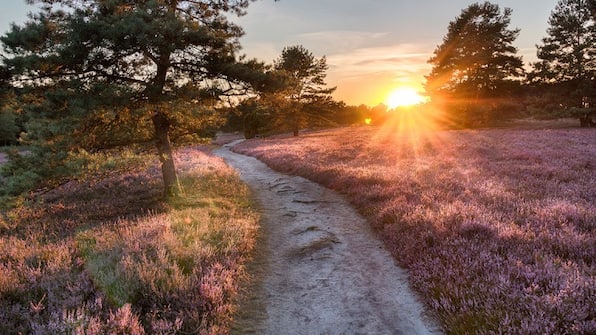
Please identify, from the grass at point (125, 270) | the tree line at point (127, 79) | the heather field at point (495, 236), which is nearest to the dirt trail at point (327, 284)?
the heather field at point (495, 236)

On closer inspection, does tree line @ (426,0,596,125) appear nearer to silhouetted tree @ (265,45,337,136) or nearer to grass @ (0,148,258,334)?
silhouetted tree @ (265,45,337,136)

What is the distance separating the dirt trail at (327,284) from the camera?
4812 mm

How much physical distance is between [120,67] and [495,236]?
10.6 meters

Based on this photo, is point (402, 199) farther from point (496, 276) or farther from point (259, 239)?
point (496, 276)

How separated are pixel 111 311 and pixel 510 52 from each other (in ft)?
166

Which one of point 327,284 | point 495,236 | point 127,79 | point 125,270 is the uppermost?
point 127,79

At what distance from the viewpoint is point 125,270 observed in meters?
5.45

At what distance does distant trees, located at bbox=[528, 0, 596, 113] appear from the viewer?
35.2 meters

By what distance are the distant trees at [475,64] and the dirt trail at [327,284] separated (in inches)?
1604

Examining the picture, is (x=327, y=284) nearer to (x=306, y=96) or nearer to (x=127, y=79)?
(x=127, y=79)

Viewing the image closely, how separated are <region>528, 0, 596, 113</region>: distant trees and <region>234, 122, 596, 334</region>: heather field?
28.6 metres

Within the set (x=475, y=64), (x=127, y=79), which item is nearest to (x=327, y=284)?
(x=127, y=79)

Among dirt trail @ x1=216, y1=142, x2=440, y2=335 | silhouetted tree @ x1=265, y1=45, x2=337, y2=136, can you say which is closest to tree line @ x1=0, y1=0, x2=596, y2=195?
dirt trail @ x1=216, y1=142, x2=440, y2=335

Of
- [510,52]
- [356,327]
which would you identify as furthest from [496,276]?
[510,52]
